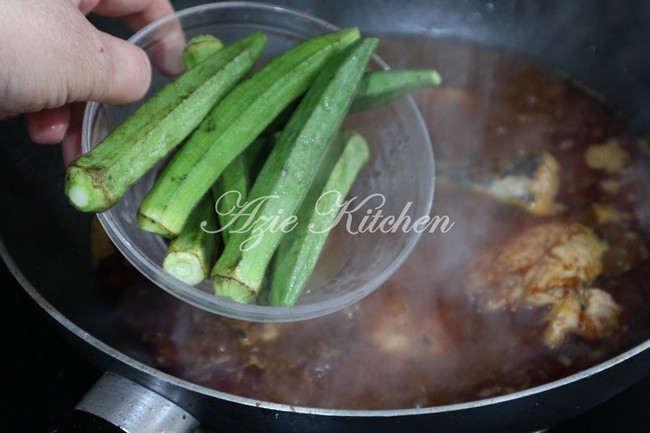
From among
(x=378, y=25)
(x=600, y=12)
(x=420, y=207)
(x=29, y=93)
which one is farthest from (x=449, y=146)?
(x=29, y=93)

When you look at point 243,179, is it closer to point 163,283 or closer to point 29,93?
point 163,283

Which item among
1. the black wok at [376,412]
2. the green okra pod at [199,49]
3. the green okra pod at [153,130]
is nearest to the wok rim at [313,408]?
the black wok at [376,412]

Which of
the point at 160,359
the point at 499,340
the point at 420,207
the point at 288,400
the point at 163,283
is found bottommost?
the point at 160,359

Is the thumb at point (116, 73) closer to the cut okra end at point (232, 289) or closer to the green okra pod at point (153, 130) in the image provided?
the green okra pod at point (153, 130)

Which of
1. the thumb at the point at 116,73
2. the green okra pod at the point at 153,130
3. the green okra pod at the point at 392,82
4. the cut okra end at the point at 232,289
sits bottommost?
the cut okra end at the point at 232,289

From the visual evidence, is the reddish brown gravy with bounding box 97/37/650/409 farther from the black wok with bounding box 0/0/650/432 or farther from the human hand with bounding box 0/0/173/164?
the human hand with bounding box 0/0/173/164

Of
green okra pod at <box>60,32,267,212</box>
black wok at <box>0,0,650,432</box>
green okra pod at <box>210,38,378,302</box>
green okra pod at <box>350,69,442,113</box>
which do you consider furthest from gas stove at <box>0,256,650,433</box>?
green okra pod at <box>350,69,442,113</box>
